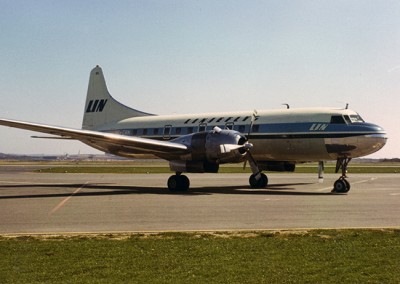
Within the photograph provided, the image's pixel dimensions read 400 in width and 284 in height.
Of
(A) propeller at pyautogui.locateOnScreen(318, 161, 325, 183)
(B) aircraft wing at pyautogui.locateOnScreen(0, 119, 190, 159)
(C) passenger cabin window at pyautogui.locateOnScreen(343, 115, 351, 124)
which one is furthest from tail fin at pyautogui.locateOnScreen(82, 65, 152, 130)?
(C) passenger cabin window at pyautogui.locateOnScreen(343, 115, 351, 124)

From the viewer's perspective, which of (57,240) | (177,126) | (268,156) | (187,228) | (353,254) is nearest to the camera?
(353,254)

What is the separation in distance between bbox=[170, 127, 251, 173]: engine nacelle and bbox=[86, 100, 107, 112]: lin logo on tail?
46.9 ft

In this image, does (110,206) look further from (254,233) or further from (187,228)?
(254,233)

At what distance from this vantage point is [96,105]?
3631cm

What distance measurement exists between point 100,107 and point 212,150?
16139 millimetres

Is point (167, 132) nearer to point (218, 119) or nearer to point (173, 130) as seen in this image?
point (173, 130)

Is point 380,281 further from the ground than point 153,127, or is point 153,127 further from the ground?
point 153,127

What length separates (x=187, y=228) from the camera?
1147 centimetres

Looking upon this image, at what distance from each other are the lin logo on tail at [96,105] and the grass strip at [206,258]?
26.8 meters

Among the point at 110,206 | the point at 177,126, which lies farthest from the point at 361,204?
the point at 177,126

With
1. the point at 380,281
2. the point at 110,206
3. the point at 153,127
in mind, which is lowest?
the point at 110,206

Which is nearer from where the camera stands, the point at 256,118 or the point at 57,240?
the point at 57,240

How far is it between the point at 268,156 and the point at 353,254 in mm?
18035

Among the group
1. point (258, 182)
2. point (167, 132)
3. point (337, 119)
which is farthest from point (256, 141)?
point (167, 132)
